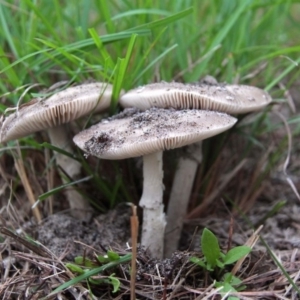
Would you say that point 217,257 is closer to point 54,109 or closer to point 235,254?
point 235,254

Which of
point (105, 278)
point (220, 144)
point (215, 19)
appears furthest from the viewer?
point (215, 19)

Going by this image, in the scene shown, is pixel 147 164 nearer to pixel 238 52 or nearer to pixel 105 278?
pixel 105 278

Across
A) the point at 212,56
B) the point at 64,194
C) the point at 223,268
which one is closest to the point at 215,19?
the point at 212,56

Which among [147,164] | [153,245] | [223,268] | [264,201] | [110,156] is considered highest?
[110,156]

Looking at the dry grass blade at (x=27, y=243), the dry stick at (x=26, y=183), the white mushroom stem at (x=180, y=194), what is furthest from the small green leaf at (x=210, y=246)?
the dry stick at (x=26, y=183)

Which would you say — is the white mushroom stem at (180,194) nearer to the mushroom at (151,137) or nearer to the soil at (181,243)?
the soil at (181,243)

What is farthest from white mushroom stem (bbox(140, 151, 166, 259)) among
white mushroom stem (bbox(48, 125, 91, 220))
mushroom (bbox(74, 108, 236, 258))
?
white mushroom stem (bbox(48, 125, 91, 220))
